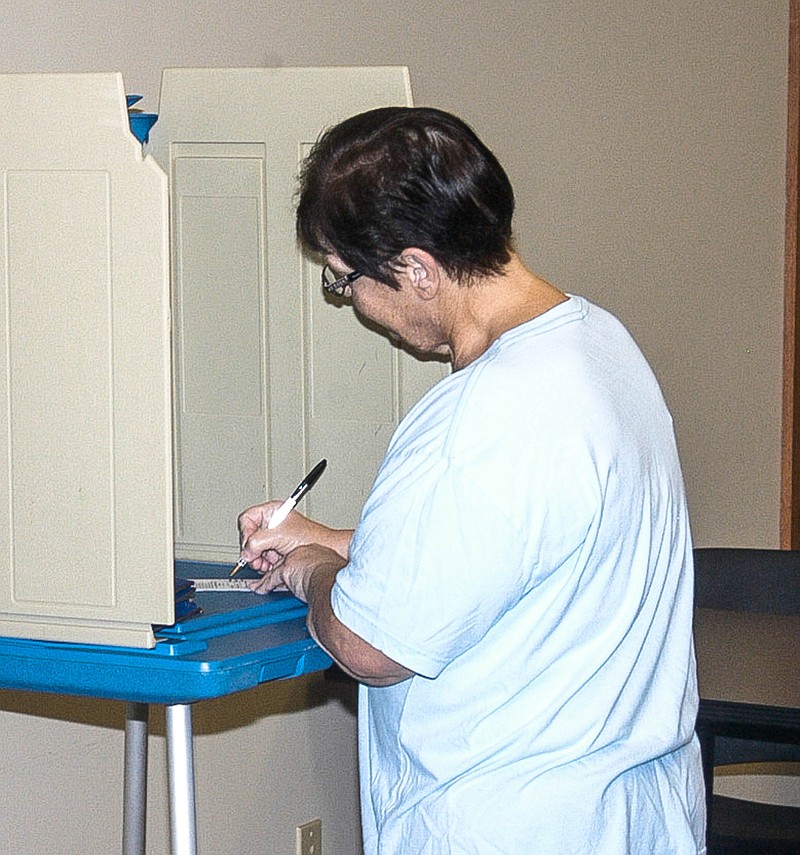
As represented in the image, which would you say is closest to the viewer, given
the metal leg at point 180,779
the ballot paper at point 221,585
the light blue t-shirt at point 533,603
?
the light blue t-shirt at point 533,603

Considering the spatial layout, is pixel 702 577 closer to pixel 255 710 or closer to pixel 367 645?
pixel 255 710

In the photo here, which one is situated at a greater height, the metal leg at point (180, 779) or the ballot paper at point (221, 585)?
the ballot paper at point (221, 585)

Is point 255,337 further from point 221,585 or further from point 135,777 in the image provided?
point 135,777

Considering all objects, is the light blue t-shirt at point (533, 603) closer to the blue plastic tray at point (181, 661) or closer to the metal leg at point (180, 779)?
the blue plastic tray at point (181, 661)

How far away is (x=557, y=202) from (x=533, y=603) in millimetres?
1729

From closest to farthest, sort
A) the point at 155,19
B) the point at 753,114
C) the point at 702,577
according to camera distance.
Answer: the point at 155,19 → the point at 702,577 → the point at 753,114

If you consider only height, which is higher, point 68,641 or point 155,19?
point 155,19

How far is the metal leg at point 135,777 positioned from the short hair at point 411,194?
0.84m

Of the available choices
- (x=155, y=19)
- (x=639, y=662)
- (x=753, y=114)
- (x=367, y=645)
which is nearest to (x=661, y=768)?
(x=639, y=662)

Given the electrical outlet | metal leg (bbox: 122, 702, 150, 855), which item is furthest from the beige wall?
metal leg (bbox: 122, 702, 150, 855)

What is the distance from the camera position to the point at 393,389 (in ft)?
6.11

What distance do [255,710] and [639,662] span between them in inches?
45.7

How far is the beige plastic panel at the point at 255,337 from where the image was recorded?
1780 mm

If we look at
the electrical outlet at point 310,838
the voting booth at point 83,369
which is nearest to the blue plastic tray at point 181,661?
the voting booth at point 83,369
